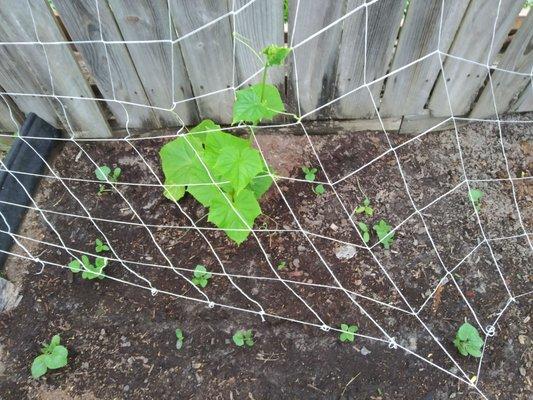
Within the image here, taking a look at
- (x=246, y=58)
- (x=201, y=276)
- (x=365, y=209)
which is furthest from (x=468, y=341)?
(x=246, y=58)

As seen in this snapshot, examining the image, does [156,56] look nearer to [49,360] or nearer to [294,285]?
[294,285]

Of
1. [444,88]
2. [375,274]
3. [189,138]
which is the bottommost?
[375,274]

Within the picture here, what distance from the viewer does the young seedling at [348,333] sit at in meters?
1.71

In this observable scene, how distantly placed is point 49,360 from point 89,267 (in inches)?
15.6

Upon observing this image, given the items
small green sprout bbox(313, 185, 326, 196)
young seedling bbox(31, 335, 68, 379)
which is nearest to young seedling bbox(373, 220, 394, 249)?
small green sprout bbox(313, 185, 326, 196)

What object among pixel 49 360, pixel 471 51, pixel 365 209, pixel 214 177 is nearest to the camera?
pixel 49 360

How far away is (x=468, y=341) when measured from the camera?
1.68 m

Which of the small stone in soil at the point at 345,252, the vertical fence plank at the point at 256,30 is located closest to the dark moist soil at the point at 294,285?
the small stone in soil at the point at 345,252

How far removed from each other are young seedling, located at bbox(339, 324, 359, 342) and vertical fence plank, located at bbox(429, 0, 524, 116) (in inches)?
46.2

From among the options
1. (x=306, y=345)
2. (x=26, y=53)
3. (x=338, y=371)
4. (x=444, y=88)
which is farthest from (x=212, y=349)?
(x=444, y=88)

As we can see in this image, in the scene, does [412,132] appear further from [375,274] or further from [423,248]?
[375,274]

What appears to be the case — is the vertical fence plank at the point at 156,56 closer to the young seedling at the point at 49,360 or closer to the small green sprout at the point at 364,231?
the small green sprout at the point at 364,231

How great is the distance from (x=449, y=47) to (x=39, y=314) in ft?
6.84

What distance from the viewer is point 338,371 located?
5.44 ft
